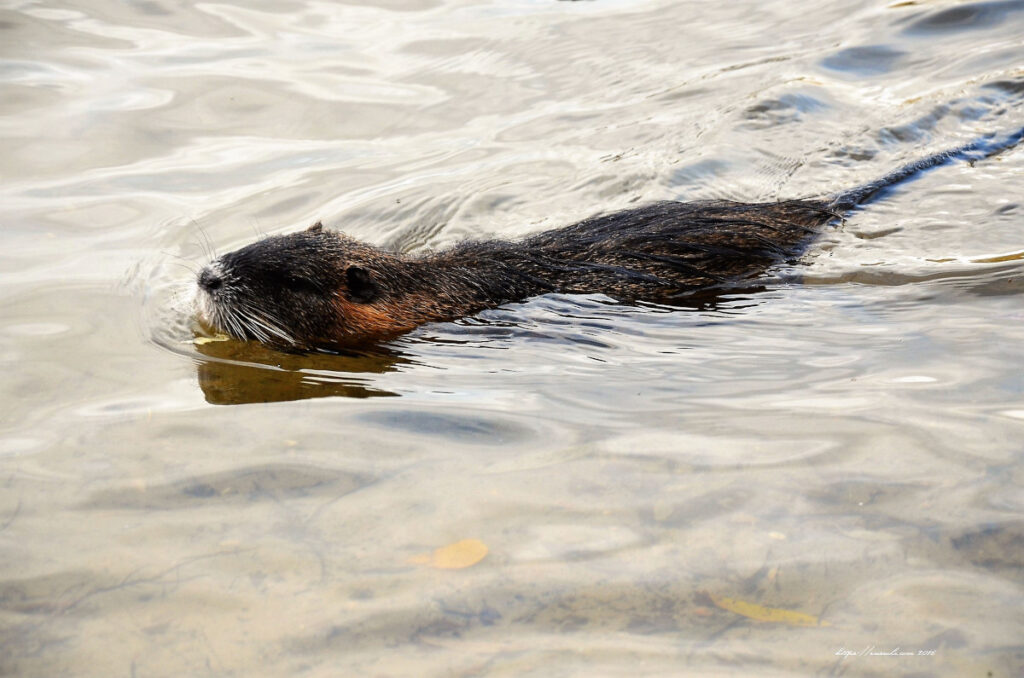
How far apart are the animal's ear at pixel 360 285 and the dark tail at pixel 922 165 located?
9.37 feet

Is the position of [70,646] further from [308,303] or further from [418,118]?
[418,118]

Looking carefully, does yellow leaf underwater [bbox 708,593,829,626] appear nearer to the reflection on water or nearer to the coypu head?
the reflection on water

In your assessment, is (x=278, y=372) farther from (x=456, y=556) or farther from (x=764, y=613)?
(x=764, y=613)

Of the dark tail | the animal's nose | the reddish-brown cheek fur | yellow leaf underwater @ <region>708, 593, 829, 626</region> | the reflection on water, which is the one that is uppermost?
the dark tail

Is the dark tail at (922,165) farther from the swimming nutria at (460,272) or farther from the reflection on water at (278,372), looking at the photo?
the reflection on water at (278,372)

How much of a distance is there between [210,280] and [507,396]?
5.94 feet

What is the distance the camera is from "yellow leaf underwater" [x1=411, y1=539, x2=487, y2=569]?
2.54m

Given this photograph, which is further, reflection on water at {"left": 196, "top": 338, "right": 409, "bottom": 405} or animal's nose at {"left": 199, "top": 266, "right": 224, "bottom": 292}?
animal's nose at {"left": 199, "top": 266, "right": 224, "bottom": 292}

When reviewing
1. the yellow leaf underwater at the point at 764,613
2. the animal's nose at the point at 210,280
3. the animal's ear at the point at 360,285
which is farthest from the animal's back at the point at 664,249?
the yellow leaf underwater at the point at 764,613

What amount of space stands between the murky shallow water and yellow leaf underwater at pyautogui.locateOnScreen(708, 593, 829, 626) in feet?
0.04

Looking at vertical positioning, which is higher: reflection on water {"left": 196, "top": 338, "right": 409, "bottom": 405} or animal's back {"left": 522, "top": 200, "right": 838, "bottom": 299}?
animal's back {"left": 522, "top": 200, "right": 838, "bottom": 299}

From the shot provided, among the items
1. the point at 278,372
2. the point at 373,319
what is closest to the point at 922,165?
the point at 373,319

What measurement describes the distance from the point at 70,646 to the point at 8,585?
34 cm

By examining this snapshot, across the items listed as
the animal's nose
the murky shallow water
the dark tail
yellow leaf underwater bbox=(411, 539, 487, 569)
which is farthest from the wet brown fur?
yellow leaf underwater bbox=(411, 539, 487, 569)
